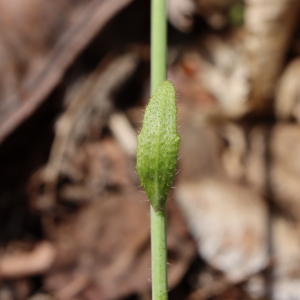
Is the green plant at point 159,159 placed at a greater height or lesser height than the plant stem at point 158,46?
lesser

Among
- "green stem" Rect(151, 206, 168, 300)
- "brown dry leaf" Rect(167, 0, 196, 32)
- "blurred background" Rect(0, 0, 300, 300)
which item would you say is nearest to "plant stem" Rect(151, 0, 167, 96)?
"green stem" Rect(151, 206, 168, 300)

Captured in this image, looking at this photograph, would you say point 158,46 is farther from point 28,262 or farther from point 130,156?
point 28,262

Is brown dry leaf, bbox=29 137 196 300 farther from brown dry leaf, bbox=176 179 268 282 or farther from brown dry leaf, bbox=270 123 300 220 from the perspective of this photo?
brown dry leaf, bbox=270 123 300 220

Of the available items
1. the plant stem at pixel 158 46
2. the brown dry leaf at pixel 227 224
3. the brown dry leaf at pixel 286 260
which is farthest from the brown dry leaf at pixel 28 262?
the plant stem at pixel 158 46

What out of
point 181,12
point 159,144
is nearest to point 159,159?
point 159,144

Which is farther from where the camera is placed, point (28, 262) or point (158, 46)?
point (28, 262)

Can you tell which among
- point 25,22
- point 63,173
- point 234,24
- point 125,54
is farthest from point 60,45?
point 234,24

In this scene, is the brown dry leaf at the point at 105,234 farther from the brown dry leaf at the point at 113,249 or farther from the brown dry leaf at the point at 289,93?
the brown dry leaf at the point at 289,93
